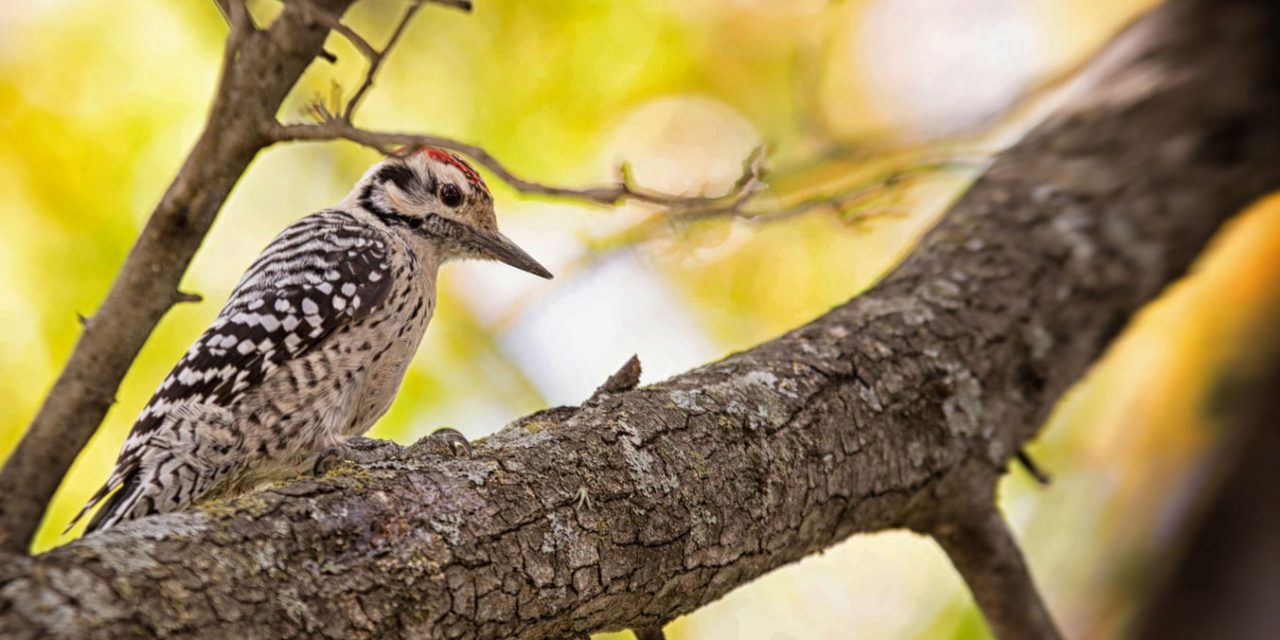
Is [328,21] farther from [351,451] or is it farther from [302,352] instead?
[302,352]

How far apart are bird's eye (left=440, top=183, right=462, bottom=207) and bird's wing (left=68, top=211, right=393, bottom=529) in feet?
1.05

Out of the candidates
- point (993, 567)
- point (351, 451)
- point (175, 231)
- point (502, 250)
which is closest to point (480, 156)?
point (175, 231)

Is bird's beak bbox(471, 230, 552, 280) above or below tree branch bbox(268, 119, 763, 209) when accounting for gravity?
above

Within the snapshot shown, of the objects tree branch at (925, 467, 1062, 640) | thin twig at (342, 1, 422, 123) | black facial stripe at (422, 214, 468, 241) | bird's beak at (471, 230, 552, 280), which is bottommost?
tree branch at (925, 467, 1062, 640)

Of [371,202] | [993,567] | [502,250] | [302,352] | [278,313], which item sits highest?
[371,202]

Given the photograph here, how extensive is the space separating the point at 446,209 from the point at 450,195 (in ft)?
0.17

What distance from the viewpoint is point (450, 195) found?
3828mm

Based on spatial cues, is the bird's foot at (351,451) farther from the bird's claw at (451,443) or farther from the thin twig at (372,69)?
the thin twig at (372,69)

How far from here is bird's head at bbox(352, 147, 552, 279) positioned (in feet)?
12.5

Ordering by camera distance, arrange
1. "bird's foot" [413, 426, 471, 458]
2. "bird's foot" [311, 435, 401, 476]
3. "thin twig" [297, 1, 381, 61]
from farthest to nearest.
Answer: "bird's foot" [311, 435, 401, 476]
"bird's foot" [413, 426, 471, 458]
"thin twig" [297, 1, 381, 61]

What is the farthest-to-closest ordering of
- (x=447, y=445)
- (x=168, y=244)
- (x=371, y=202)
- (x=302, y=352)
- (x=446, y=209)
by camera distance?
(x=371, y=202)
(x=446, y=209)
(x=302, y=352)
(x=447, y=445)
(x=168, y=244)

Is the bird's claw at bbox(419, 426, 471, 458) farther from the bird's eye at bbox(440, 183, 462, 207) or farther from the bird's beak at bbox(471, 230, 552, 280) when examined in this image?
the bird's eye at bbox(440, 183, 462, 207)

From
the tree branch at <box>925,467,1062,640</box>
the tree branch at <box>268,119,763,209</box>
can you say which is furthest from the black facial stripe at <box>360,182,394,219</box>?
the tree branch at <box>925,467,1062,640</box>

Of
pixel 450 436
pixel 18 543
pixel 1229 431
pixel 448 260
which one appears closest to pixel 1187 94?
pixel 1229 431
